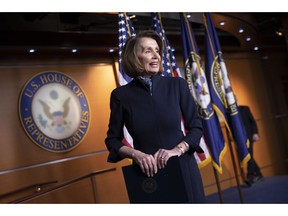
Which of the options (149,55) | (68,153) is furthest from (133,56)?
(68,153)

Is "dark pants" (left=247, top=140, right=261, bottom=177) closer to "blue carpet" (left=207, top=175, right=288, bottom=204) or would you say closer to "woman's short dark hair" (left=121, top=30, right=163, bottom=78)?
"blue carpet" (left=207, top=175, right=288, bottom=204)

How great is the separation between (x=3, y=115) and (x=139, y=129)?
4.21m

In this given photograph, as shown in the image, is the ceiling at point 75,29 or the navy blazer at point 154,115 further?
the ceiling at point 75,29

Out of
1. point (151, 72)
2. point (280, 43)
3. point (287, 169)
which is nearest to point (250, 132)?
point (287, 169)

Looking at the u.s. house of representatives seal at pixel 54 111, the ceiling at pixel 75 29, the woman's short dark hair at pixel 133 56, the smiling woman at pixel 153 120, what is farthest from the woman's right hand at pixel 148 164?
the u.s. house of representatives seal at pixel 54 111

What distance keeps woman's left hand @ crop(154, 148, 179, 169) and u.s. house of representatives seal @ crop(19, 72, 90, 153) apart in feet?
14.1

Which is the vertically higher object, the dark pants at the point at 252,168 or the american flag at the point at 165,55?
the american flag at the point at 165,55

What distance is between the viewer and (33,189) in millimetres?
5238

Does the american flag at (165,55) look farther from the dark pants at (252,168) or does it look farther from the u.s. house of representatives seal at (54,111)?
the dark pants at (252,168)

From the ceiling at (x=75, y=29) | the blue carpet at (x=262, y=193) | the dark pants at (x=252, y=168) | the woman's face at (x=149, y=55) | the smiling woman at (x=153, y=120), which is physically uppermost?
the ceiling at (x=75, y=29)

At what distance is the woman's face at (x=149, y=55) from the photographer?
162 cm

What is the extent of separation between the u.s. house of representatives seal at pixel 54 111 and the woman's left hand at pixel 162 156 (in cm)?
430

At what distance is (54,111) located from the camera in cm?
564

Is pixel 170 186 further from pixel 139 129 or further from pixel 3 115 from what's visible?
pixel 3 115
